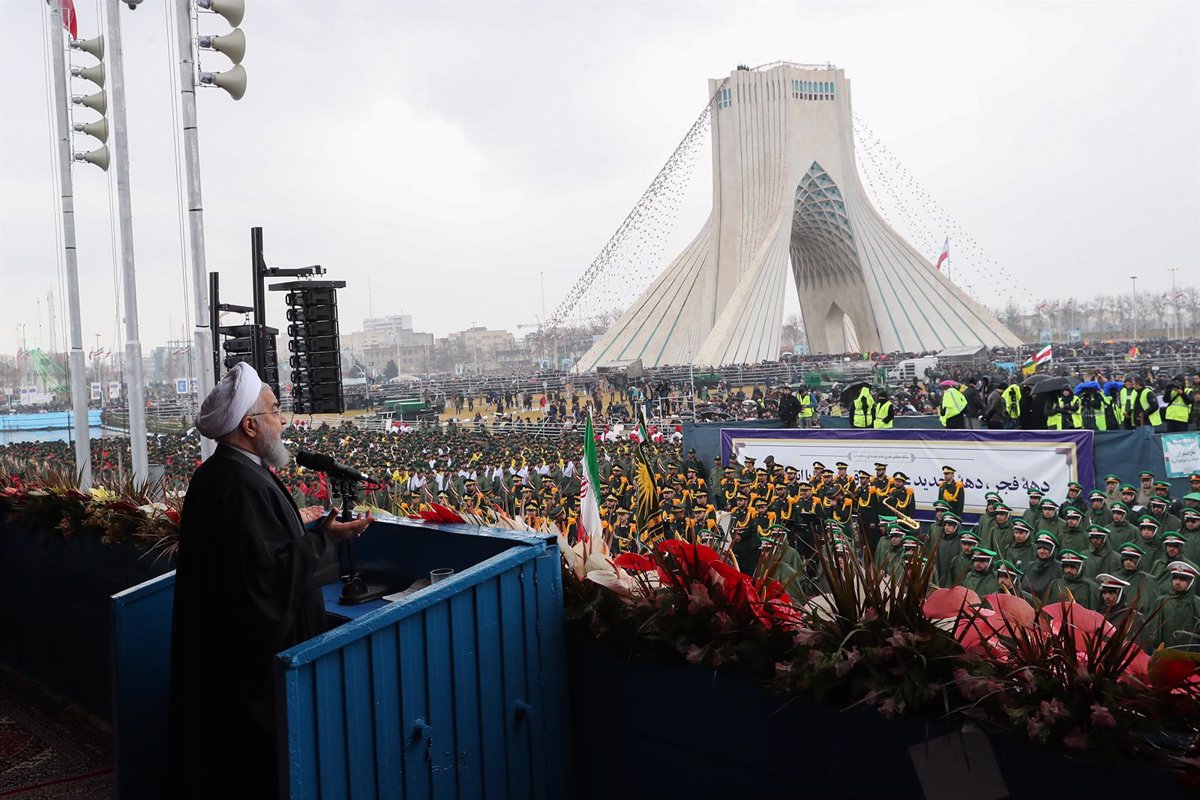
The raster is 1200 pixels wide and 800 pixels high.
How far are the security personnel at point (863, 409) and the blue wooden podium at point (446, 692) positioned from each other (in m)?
11.2

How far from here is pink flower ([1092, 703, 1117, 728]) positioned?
5.33 ft

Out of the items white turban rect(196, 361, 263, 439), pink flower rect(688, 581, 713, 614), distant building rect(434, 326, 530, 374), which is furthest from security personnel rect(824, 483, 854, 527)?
distant building rect(434, 326, 530, 374)

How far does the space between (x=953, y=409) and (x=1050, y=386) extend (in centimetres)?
129

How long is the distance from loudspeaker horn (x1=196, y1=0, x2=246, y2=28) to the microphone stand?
611 centimetres

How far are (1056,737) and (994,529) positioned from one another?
21.4ft

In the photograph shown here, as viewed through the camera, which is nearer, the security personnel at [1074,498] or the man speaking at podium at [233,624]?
the man speaking at podium at [233,624]

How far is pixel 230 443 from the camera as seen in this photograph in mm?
2508

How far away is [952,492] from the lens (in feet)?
32.1

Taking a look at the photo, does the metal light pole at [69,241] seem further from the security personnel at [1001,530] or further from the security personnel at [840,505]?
the security personnel at [1001,530]

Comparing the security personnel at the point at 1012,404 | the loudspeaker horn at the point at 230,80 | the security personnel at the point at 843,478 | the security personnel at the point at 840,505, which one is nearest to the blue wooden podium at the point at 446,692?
the loudspeaker horn at the point at 230,80

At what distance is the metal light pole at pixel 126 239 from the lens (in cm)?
894

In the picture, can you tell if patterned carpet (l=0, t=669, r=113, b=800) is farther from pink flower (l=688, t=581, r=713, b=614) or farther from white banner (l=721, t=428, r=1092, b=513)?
white banner (l=721, t=428, r=1092, b=513)

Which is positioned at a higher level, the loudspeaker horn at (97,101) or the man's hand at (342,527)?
the loudspeaker horn at (97,101)

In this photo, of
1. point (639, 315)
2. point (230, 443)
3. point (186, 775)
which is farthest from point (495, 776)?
point (639, 315)
